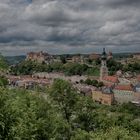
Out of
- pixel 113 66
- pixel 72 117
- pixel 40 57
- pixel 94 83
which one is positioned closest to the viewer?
pixel 72 117

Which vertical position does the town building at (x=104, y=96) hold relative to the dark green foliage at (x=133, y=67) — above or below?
below

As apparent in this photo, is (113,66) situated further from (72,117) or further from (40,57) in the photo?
(72,117)

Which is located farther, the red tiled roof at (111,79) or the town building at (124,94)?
the red tiled roof at (111,79)

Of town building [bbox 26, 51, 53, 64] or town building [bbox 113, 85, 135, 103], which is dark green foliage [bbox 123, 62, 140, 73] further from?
town building [bbox 113, 85, 135, 103]

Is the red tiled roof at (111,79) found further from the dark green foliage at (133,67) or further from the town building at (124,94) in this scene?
the dark green foliage at (133,67)

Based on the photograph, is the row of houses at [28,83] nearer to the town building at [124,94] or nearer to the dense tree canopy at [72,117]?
the town building at [124,94]

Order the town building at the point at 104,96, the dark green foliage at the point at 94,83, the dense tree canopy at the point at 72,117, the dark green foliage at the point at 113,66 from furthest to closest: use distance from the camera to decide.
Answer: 1. the dark green foliage at the point at 113,66
2. the dark green foliage at the point at 94,83
3. the town building at the point at 104,96
4. the dense tree canopy at the point at 72,117

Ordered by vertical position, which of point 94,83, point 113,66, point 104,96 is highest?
point 113,66

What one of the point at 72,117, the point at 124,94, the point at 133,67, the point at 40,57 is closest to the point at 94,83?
the point at 124,94

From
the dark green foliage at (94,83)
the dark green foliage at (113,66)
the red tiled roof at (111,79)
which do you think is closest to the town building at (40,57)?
the dark green foliage at (113,66)

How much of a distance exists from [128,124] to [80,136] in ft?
61.2

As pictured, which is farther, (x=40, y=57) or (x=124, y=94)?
(x=40, y=57)

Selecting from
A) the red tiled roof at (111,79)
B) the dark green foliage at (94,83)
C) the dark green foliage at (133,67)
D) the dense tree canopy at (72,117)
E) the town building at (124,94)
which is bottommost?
the town building at (124,94)

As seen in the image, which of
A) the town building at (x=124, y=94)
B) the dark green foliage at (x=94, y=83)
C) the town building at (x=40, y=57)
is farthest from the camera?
the town building at (x=40, y=57)
